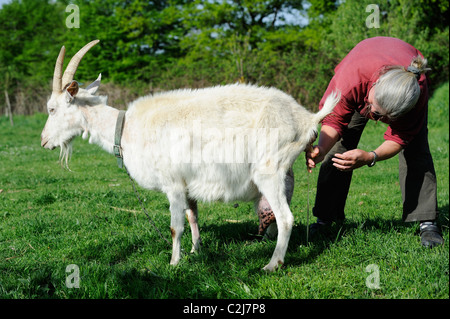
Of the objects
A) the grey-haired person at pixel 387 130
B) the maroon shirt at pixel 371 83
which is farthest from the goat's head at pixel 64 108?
the maroon shirt at pixel 371 83

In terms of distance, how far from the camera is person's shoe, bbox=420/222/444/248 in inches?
133

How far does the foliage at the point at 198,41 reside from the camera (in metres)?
15.9

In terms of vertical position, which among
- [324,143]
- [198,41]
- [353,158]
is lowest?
[353,158]

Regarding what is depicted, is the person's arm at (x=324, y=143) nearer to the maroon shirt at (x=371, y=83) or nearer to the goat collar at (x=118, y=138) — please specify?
the maroon shirt at (x=371, y=83)

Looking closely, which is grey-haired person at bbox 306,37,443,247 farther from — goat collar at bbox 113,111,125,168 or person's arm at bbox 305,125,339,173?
goat collar at bbox 113,111,125,168

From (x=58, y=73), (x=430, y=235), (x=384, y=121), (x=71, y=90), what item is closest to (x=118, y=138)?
(x=71, y=90)

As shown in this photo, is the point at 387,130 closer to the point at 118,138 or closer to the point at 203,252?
the point at 203,252

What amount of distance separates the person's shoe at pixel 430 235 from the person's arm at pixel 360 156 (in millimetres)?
827

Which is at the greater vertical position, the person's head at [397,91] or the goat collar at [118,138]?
the person's head at [397,91]

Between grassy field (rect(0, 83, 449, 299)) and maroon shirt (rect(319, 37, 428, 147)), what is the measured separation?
1007mm

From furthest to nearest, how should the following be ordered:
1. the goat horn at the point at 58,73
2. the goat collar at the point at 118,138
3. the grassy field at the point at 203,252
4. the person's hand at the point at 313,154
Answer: the goat horn at the point at 58,73
the goat collar at the point at 118,138
the person's hand at the point at 313,154
the grassy field at the point at 203,252

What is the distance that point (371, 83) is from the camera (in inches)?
122

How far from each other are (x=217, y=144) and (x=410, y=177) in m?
1.99
